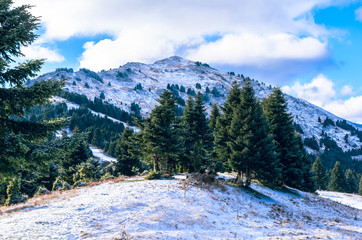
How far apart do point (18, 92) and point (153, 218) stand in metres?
8.32

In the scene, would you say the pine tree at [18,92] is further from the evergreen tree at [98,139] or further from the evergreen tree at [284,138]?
A: the evergreen tree at [98,139]

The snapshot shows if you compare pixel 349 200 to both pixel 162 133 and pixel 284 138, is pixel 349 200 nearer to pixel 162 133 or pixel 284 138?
pixel 284 138

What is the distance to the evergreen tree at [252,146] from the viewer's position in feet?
74.2

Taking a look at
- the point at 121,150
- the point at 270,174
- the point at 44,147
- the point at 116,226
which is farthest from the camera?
the point at 121,150

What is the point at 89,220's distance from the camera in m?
10.3

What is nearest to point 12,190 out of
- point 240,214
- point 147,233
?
point 147,233

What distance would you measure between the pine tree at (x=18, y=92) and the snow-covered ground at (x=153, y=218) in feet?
9.78

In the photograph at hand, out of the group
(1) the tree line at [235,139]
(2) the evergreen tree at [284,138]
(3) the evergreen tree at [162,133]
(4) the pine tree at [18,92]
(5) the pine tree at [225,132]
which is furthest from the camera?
(2) the evergreen tree at [284,138]

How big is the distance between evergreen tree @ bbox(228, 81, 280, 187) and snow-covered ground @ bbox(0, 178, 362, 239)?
5.20 meters

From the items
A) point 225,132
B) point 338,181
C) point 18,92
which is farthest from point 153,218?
point 338,181

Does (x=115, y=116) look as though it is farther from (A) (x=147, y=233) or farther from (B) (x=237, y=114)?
(A) (x=147, y=233)

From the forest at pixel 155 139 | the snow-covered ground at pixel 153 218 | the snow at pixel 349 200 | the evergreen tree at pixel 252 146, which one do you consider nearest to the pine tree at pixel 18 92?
the forest at pixel 155 139

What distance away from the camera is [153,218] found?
1127 centimetres

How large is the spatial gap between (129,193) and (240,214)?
25.9 ft
